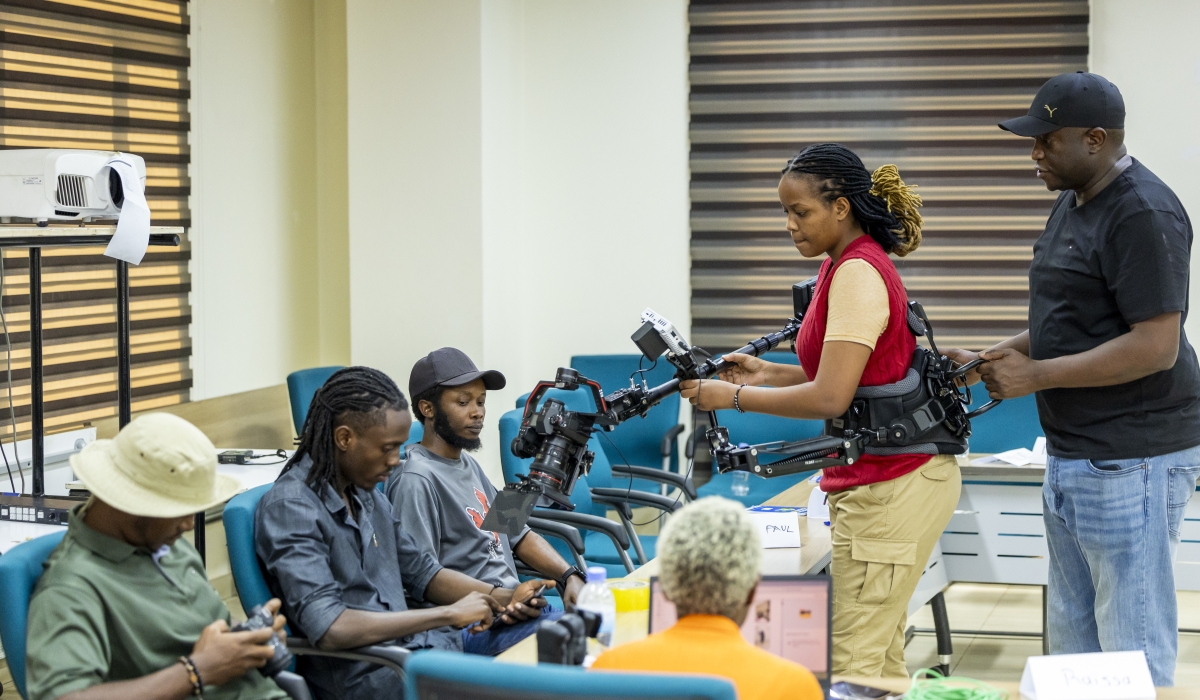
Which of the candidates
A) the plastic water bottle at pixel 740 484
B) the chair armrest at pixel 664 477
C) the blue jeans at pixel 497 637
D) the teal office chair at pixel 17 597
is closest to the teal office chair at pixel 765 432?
the plastic water bottle at pixel 740 484

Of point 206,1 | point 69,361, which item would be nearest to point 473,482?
point 69,361

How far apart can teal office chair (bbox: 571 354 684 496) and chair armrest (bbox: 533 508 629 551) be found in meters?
1.25

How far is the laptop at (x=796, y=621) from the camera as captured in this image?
181cm

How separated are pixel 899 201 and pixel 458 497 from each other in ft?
4.26

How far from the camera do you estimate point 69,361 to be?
4.21 metres

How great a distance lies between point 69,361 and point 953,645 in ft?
11.5

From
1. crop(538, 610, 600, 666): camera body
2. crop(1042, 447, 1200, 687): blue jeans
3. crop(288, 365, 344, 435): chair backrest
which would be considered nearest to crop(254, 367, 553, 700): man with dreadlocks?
crop(538, 610, 600, 666): camera body

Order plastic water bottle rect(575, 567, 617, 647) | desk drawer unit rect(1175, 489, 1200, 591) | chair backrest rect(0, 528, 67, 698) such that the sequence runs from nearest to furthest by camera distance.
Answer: chair backrest rect(0, 528, 67, 698), plastic water bottle rect(575, 567, 617, 647), desk drawer unit rect(1175, 489, 1200, 591)

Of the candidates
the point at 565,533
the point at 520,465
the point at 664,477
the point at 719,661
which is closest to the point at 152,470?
the point at 719,661

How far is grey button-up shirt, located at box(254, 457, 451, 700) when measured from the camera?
2.30 metres

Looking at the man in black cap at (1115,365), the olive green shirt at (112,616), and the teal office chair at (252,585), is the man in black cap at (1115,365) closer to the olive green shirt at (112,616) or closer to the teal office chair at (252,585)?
the teal office chair at (252,585)

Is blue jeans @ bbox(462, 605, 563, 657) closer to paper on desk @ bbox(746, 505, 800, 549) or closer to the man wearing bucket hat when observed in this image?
paper on desk @ bbox(746, 505, 800, 549)

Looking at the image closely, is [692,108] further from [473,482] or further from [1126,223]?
[1126,223]

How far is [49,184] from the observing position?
313 cm
